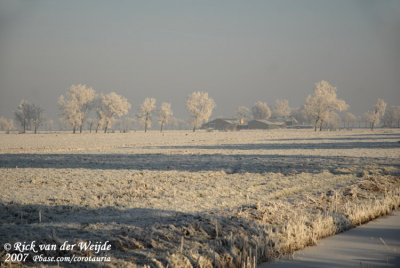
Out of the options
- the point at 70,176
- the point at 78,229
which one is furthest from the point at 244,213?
the point at 70,176

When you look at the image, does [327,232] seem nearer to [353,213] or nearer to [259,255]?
[353,213]

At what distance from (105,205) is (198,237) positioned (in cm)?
449

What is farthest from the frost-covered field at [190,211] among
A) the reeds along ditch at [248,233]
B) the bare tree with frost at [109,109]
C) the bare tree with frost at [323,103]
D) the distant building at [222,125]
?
the distant building at [222,125]

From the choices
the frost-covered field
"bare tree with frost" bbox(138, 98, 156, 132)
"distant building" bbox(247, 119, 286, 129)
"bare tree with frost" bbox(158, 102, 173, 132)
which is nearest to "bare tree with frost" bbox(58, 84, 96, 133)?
"bare tree with frost" bbox(138, 98, 156, 132)

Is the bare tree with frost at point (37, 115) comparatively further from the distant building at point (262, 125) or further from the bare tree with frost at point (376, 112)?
the bare tree with frost at point (376, 112)

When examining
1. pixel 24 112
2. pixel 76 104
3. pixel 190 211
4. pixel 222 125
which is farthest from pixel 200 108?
pixel 190 211

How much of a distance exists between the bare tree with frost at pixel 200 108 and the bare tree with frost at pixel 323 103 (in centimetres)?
3471

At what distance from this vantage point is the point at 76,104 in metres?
108

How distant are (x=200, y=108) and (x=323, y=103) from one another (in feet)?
140

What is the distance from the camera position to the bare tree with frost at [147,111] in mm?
130875

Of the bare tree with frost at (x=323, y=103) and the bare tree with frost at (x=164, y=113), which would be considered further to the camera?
the bare tree with frost at (x=164, y=113)

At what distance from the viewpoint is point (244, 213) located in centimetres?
927

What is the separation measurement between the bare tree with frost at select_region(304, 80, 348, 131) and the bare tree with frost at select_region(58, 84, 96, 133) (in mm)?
72193

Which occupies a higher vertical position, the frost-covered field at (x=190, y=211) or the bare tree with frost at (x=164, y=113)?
the bare tree with frost at (x=164, y=113)
